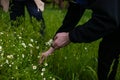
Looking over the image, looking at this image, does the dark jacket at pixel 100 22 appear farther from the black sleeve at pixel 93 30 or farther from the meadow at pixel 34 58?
the meadow at pixel 34 58

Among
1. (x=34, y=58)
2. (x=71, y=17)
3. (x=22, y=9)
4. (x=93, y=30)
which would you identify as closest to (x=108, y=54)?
(x=71, y=17)

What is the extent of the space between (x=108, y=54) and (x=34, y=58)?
685 mm

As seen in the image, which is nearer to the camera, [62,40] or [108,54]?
[62,40]

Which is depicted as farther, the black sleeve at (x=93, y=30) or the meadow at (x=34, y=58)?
the meadow at (x=34, y=58)

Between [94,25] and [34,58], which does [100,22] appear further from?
[34,58]

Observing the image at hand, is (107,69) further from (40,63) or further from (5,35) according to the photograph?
(5,35)

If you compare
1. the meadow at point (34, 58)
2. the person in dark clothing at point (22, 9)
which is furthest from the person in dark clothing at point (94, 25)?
the person in dark clothing at point (22, 9)

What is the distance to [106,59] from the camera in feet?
14.7

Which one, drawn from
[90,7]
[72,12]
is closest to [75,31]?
[90,7]

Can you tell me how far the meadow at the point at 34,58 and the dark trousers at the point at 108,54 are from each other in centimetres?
26

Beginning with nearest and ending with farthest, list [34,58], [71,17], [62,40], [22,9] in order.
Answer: [62,40] → [71,17] → [34,58] → [22,9]

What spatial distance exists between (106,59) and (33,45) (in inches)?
29.2

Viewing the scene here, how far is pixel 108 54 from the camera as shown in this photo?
445cm

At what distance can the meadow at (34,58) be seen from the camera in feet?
13.0
